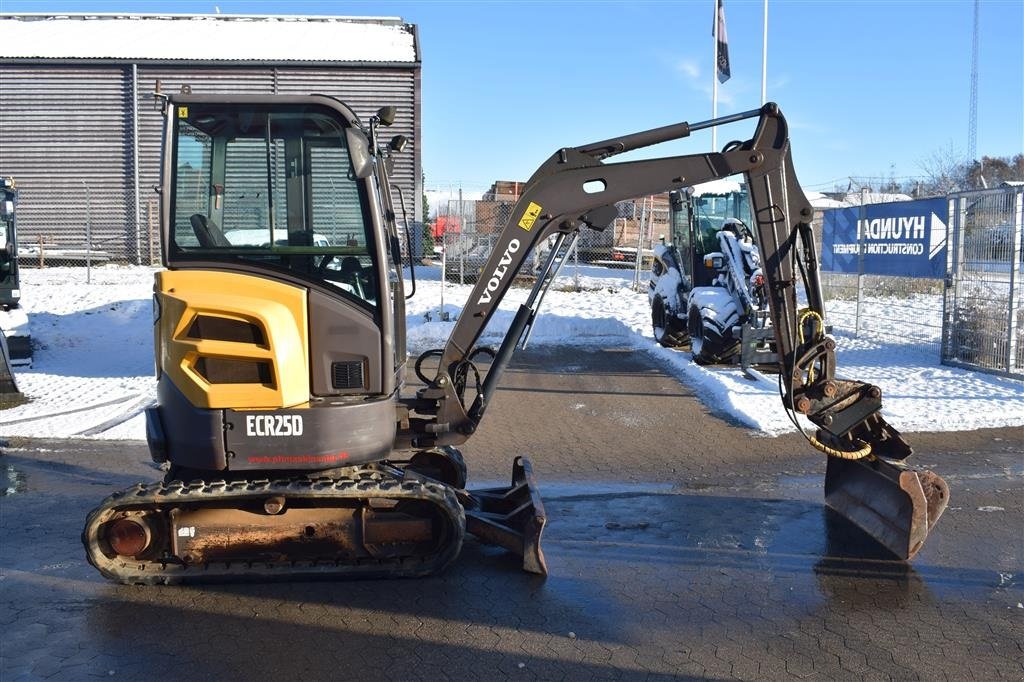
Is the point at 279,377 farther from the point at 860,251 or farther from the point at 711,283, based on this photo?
the point at 860,251

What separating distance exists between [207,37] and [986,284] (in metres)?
19.8

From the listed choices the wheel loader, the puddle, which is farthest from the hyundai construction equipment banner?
the puddle

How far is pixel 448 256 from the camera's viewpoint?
21.7 m

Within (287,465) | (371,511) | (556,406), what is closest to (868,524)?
(371,511)

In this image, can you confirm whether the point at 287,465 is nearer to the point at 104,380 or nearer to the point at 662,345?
the point at 104,380

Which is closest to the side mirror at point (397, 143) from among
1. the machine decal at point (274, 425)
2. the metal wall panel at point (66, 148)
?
the machine decal at point (274, 425)

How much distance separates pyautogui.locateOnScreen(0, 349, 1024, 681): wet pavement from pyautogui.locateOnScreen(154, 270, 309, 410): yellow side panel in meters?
1.19

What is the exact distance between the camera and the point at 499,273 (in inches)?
247

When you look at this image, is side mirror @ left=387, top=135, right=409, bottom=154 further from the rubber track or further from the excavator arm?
the rubber track

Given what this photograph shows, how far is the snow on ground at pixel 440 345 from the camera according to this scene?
10.4 m

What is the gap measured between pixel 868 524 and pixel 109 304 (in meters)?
15.3

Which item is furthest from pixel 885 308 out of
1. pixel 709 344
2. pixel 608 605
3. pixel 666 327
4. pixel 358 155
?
pixel 358 155

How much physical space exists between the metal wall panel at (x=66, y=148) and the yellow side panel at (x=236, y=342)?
1978 cm

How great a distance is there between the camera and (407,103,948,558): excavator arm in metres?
6.17
